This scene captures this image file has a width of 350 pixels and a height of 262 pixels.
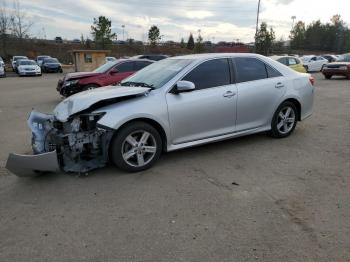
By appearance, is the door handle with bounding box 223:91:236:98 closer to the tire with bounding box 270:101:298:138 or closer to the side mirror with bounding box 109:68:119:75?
the tire with bounding box 270:101:298:138

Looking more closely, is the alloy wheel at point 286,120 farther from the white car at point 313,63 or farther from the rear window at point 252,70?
the white car at point 313,63

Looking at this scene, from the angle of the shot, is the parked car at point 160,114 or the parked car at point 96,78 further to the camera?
the parked car at point 96,78

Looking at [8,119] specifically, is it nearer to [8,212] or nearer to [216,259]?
[8,212]

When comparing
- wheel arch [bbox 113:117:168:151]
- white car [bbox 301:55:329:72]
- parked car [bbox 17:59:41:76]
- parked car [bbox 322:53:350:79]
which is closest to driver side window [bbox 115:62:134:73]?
wheel arch [bbox 113:117:168:151]

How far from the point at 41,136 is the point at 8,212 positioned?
1.40 meters

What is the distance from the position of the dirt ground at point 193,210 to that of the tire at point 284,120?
600 millimetres

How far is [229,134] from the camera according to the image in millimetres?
5977

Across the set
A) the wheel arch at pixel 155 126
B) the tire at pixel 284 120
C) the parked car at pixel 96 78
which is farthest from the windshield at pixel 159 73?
the parked car at pixel 96 78

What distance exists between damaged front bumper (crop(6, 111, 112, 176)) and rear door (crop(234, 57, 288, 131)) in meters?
2.37

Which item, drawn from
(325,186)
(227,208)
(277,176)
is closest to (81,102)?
(227,208)

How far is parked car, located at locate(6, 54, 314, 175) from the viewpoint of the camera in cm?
489

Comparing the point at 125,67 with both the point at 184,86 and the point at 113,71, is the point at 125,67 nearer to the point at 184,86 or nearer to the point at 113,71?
the point at 113,71

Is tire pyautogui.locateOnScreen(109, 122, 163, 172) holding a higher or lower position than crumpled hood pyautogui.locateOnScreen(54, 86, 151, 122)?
lower

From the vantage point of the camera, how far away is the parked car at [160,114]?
489 cm
